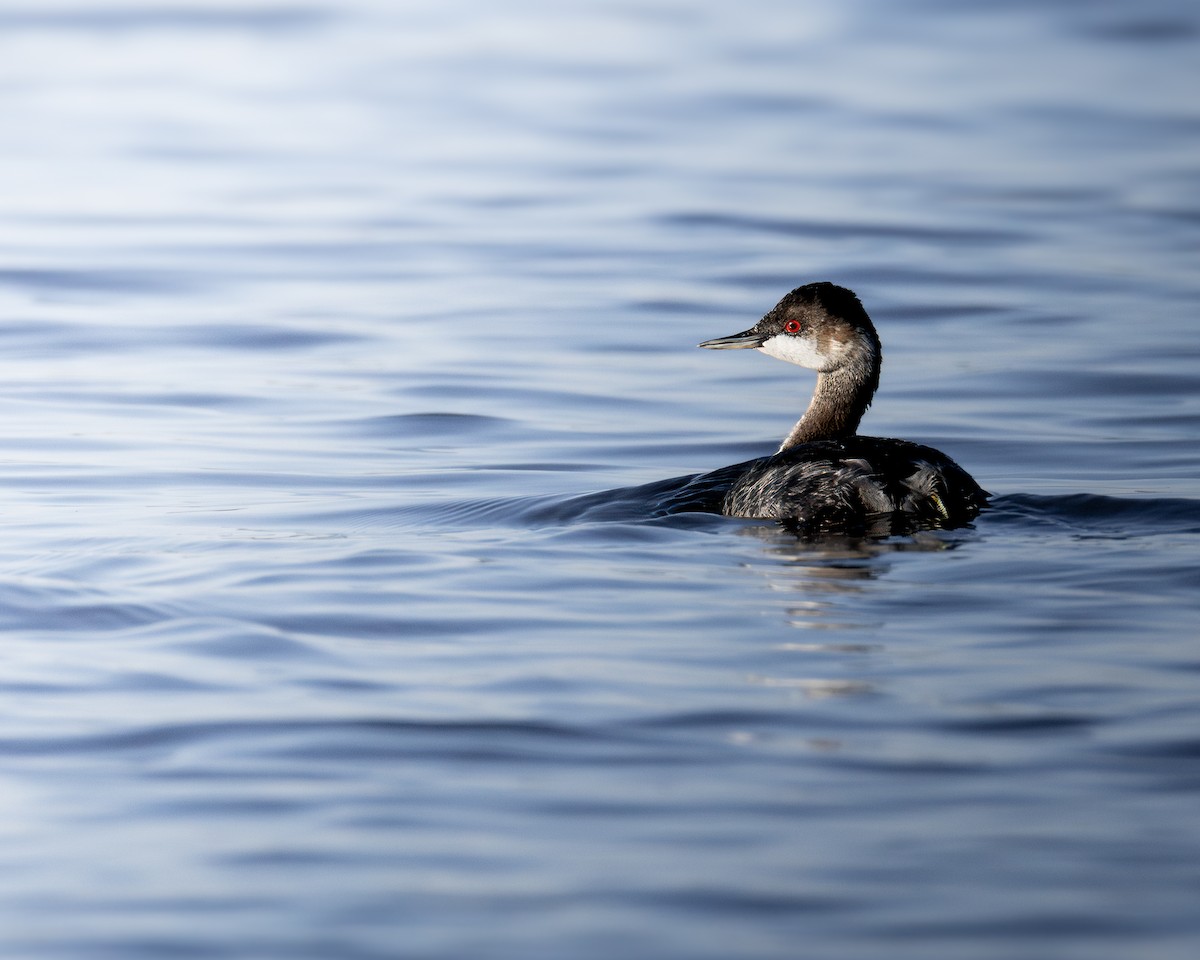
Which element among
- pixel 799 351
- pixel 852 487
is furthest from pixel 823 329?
pixel 852 487

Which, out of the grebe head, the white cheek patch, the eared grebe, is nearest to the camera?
the eared grebe

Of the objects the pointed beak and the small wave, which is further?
the pointed beak

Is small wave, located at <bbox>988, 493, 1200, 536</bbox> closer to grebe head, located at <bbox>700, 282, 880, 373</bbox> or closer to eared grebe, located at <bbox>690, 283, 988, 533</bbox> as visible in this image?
eared grebe, located at <bbox>690, 283, 988, 533</bbox>

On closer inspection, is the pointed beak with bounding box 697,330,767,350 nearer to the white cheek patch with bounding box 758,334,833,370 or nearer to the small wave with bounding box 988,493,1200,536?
the white cheek patch with bounding box 758,334,833,370

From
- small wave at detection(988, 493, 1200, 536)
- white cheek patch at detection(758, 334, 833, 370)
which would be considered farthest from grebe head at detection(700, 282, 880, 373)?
small wave at detection(988, 493, 1200, 536)

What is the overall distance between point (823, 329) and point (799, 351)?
18 centimetres

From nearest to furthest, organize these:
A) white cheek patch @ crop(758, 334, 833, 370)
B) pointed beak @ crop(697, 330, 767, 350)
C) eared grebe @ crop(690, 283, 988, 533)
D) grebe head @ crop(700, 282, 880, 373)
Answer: eared grebe @ crop(690, 283, 988, 533) < grebe head @ crop(700, 282, 880, 373) < white cheek patch @ crop(758, 334, 833, 370) < pointed beak @ crop(697, 330, 767, 350)

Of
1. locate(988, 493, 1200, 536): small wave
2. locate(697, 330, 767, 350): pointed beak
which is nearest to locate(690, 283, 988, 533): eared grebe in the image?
locate(988, 493, 1200, 536): small wave

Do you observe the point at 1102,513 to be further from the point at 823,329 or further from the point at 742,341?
the point at 742,341

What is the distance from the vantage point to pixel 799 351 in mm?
10086

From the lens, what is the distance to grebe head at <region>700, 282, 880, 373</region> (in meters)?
9.90

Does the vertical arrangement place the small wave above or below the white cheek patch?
below

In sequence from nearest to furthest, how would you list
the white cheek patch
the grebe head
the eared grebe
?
the eared grebe, the grebe head, the white cheek patch

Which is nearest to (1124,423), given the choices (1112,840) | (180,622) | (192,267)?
(180,622)
